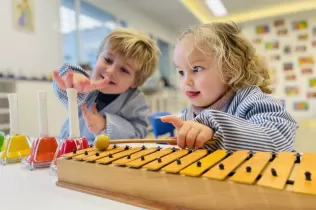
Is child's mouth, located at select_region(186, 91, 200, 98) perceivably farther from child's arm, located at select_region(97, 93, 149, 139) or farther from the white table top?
the white table top

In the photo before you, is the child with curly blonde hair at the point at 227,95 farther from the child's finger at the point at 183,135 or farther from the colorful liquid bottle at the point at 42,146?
the colorful liquid bottle at the point at 42,146

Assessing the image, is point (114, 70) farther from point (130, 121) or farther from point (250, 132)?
point (250, 132)

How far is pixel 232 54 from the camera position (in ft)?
2.53

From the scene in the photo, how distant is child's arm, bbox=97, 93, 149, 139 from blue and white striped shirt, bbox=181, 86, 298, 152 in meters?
0.42

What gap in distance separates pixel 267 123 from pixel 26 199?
Answer: 1.52 ft

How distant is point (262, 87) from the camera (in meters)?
0.81

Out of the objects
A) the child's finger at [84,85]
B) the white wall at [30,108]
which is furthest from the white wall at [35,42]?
the child's finger at [84,85]

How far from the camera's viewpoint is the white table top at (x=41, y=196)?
1.03 ft

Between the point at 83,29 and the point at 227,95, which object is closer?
the point at 227,95

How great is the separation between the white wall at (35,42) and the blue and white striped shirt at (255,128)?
234cm

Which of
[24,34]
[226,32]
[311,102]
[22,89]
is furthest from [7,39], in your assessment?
[311,102]

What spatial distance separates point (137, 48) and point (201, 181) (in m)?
0.77

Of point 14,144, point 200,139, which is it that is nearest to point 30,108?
point 14,144

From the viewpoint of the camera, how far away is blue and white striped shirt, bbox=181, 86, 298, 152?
0.50 meters
